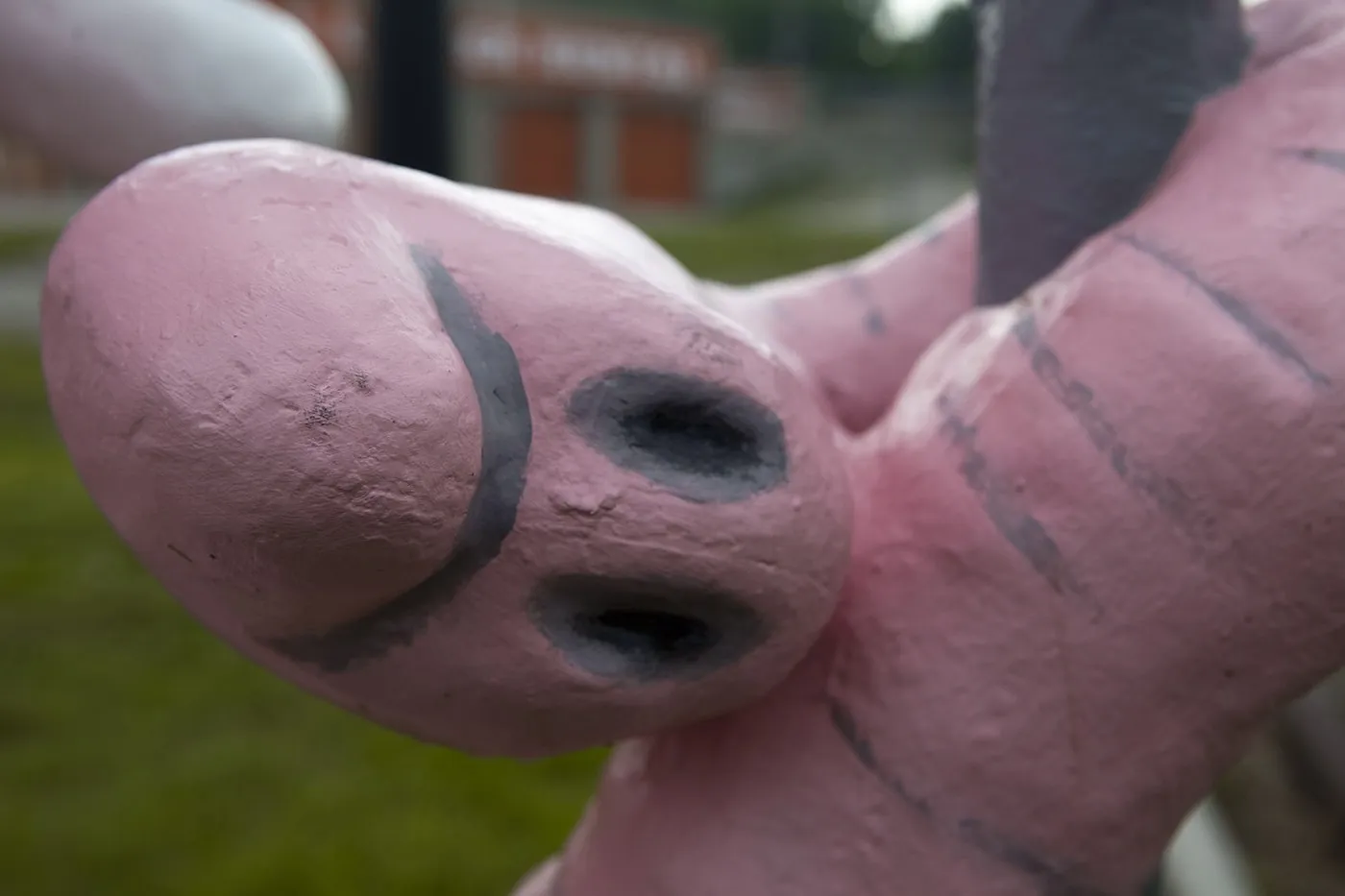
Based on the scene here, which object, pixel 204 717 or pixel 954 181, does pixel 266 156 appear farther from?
pixel 954 181

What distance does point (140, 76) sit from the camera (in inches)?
31.3

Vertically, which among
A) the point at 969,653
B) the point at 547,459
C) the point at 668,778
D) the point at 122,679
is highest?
the point at 547,459

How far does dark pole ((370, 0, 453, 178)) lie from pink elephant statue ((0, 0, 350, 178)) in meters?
0.81

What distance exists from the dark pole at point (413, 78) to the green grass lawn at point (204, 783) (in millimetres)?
849

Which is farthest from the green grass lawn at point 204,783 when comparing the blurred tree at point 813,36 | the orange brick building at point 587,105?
the blurred tree at point 813,36

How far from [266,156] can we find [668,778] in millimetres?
369

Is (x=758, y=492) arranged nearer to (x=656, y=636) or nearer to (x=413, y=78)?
(x=656, y=636)

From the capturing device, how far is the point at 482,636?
498 millimetres

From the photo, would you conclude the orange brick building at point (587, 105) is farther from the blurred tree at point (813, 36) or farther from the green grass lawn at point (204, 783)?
the green grass lawn at point (204, 783)

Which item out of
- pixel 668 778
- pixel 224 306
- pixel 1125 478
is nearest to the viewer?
pixel 224 306

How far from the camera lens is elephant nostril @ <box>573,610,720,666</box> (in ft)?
1.72

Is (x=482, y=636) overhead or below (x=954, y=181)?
overhead

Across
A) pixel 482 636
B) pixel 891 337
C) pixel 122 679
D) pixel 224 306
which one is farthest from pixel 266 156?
pixel 122 679

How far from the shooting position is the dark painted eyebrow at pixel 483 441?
0.47 metres
